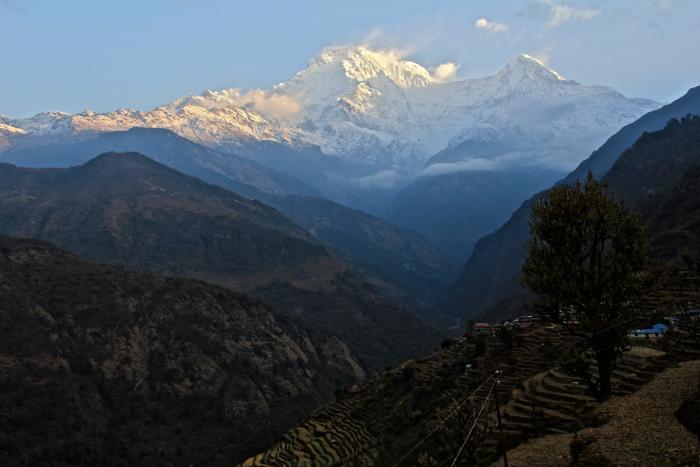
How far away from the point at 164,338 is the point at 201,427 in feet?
109

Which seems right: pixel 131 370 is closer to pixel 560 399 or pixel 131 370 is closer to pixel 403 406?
pixel 403 406

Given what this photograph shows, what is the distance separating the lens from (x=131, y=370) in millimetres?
153375

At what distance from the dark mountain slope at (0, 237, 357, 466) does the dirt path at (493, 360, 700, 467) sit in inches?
4156

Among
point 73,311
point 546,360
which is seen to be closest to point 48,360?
point 73,311

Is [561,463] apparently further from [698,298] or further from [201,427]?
[201,427]

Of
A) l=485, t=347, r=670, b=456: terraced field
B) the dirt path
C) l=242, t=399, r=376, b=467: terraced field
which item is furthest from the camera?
l=242, t=399, r=376, b=467: terraced field

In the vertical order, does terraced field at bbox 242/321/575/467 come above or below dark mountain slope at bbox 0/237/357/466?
above

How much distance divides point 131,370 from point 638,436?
145819mm

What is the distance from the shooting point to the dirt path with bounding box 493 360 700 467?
2823 cm

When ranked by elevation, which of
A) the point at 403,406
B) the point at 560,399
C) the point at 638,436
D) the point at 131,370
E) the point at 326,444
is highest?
the point at 638,436

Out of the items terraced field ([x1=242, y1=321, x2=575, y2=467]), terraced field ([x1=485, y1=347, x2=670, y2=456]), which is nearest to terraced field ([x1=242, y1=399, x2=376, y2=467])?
terraced field ([x1=242, y1=321, x2=575, y2=467])

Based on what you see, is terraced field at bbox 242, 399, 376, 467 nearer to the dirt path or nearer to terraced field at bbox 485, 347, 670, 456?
terraced field at bbox 485, 347, 670, 456

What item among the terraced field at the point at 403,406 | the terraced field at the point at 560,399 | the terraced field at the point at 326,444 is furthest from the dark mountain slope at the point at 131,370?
the terraced field at the point at 560,399

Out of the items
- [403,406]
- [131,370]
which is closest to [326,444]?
[403,406]
